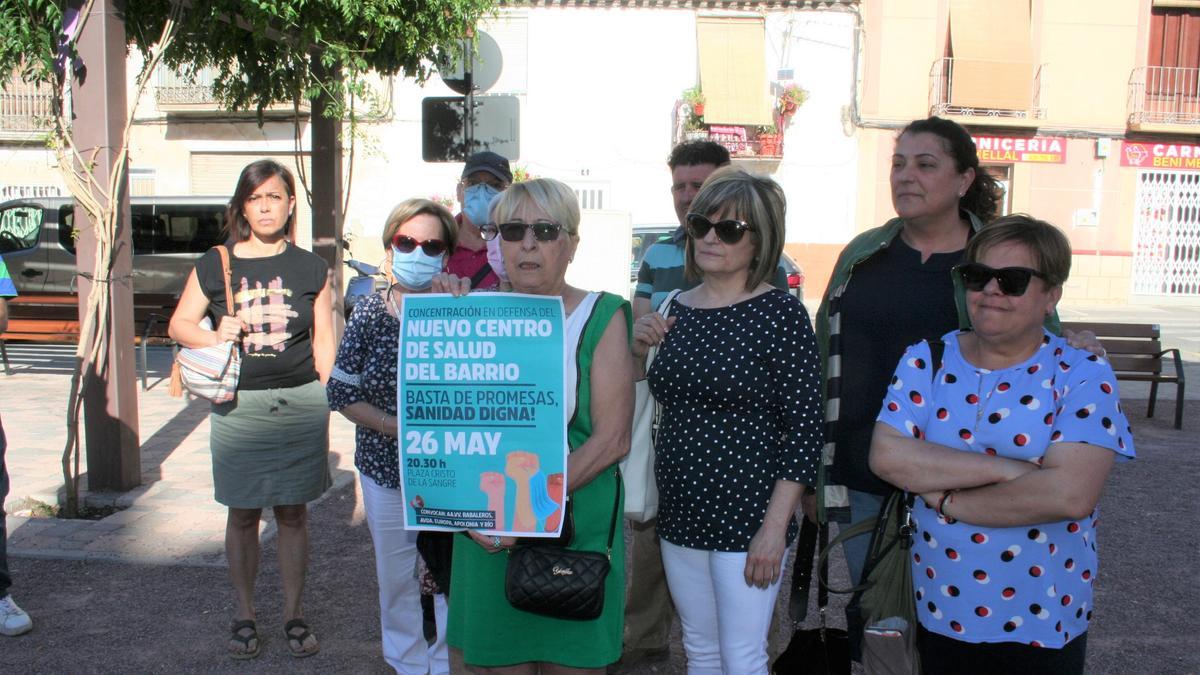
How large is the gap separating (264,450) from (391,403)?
916 mm

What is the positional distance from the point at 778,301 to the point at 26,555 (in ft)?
13.8

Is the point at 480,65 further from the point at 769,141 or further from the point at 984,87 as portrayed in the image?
the point at 984,87

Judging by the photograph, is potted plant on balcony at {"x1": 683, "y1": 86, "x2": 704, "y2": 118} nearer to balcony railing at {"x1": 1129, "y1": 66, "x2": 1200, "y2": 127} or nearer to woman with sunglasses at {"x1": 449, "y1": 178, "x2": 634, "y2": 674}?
balcony railing at {"x1": 1129, "y1": 66, "x2": 1200, "y2": 127}

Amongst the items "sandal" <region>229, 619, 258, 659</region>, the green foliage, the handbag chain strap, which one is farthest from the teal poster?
the green foliage

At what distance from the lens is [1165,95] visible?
2158 centimetres

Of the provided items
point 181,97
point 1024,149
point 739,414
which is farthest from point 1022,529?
point 181,97

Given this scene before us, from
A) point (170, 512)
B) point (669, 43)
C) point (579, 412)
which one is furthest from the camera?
point (669, 43)

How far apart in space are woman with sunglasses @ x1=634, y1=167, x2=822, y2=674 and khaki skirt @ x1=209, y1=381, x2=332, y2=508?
1.71 metres

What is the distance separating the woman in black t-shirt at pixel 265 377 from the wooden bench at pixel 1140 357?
710 centimetres

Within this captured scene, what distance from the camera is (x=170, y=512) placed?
5395 millimetres

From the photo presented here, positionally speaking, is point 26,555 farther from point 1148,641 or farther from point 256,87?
point 1148,641

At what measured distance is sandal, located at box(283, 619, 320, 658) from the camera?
374cm

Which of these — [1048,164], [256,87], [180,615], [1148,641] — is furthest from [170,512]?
[1048,164]

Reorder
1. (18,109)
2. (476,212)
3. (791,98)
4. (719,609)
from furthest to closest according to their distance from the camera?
(18,109) < (791,98) < (476,212) < (719,609)
